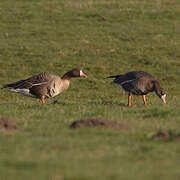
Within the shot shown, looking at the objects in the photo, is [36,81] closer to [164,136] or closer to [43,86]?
[43,86]

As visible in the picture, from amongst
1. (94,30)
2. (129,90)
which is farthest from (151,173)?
(94,30)

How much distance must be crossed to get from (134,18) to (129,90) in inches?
925

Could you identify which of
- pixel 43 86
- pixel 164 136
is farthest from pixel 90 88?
pixel 164 136

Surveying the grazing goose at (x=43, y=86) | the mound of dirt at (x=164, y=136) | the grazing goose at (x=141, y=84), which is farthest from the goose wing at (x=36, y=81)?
the mound of dirt at (x=164, y=136)

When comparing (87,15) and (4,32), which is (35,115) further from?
(87,15)

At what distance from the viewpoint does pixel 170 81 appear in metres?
27.5

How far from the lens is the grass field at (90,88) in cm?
758

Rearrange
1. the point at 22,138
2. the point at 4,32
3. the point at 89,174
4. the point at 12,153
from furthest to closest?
the point at 4,32 < the point at 22,138 < the point at 12,153 < the point at 89,174

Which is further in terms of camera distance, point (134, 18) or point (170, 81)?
point (134, 18)

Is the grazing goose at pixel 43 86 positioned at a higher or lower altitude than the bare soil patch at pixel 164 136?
lower

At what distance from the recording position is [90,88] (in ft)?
84.1

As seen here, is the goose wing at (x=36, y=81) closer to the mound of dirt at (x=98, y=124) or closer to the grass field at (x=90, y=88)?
the grass field at (x=90, y=88)

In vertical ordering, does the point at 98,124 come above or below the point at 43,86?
above

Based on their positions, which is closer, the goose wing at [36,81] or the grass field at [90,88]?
the grass field at [90,88]
